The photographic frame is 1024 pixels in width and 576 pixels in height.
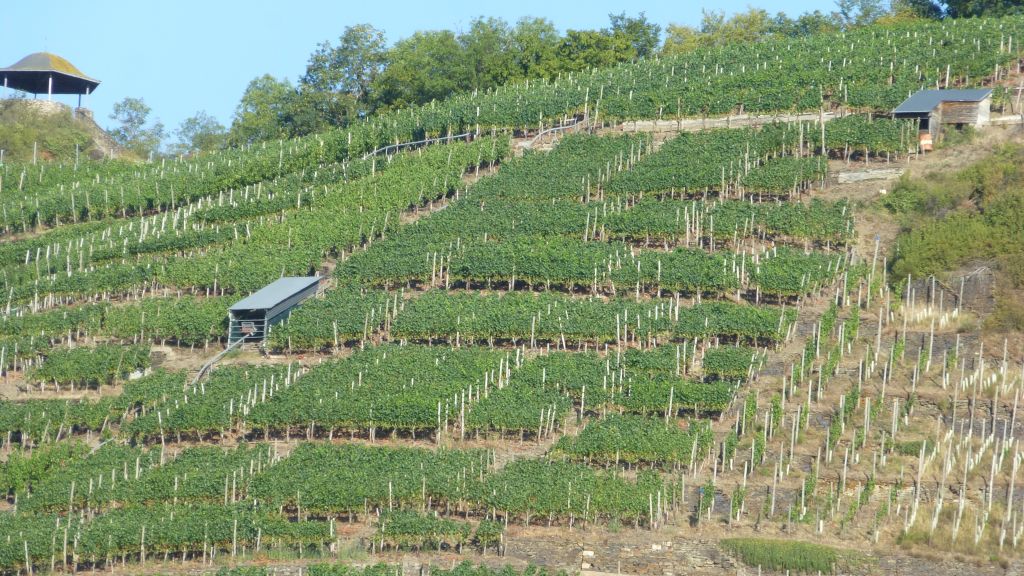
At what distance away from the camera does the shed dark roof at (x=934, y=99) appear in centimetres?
5572

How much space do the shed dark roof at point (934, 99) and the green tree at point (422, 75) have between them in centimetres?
2909

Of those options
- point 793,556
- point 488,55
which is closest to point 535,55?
point 488,55

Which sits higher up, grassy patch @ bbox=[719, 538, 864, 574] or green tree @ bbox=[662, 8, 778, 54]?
green tree @ bbox=[662, 8, 778, 54]

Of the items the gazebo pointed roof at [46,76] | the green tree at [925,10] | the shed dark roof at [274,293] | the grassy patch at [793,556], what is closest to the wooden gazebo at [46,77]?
the gazebo pointed roof at [46,76]

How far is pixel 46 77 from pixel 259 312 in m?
42.5

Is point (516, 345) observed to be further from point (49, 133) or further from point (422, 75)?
point (49, 133)

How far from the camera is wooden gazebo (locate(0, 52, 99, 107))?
85312 mm

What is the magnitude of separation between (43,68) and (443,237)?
39899 mm

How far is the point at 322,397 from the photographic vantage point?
44.3 meters

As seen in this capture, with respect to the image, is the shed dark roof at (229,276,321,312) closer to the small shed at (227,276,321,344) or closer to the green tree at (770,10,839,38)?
the small shed at (227,276,321,344)

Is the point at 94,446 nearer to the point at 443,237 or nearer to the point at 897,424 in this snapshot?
the point at 443,237

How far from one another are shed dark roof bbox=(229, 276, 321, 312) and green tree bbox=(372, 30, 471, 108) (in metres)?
29.5

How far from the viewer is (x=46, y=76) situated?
A: 86.5 m

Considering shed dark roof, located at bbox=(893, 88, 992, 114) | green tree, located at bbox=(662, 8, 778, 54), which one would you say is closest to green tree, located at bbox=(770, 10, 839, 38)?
green tree, located at bbox=(662, 8, 778, 54)
